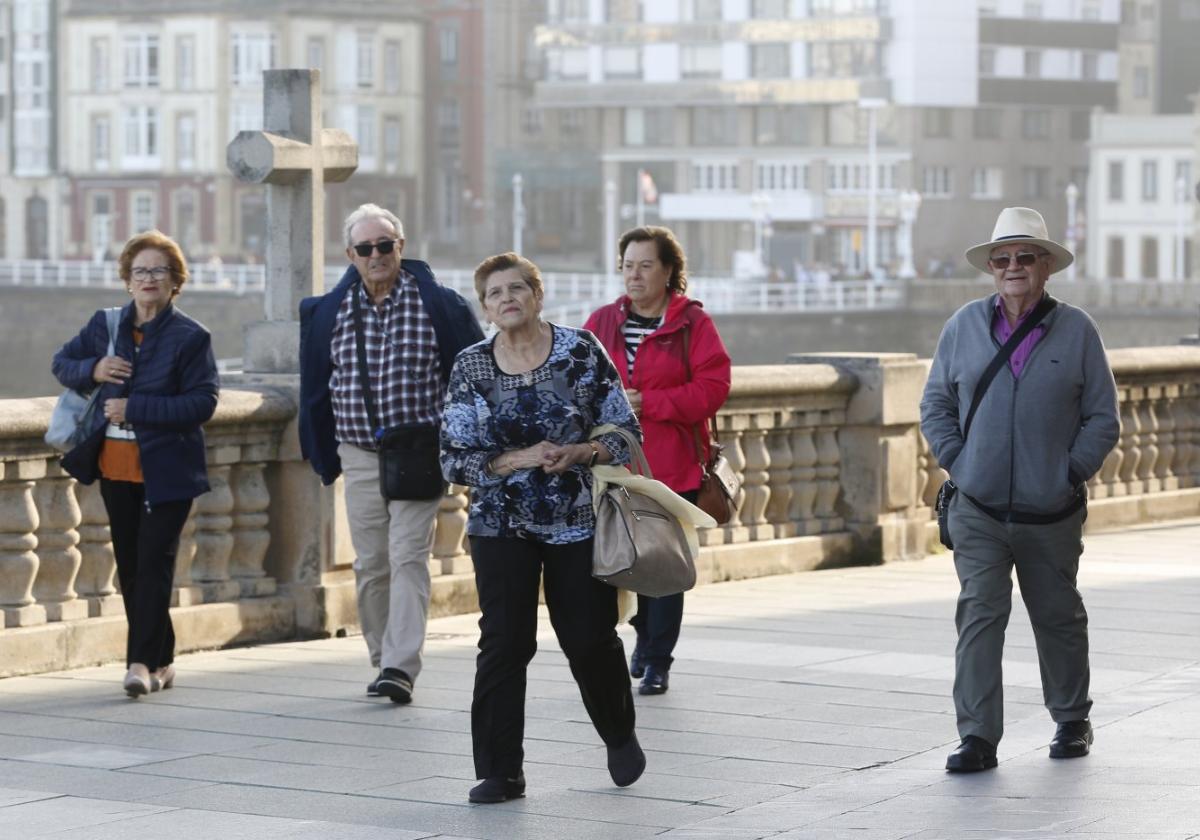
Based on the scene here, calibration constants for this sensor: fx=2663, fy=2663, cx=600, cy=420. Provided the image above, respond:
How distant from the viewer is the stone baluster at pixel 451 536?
11156 mm

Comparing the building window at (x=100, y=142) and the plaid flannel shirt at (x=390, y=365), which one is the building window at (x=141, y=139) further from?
the plaid flannel shirt at (x=390, y=365)

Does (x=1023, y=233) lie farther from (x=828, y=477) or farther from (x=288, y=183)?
(x=828, y=477)

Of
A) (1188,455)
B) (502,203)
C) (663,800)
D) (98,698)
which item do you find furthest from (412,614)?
(502,203)

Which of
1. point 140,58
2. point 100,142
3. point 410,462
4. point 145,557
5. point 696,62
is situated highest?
point 140,58

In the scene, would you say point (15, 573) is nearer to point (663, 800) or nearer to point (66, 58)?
point (663, 800)

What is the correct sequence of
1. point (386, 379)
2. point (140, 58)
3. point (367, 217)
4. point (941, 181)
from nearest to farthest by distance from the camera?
1. point (386, 379)
2. point (367, 217)
3. point (941, 181)
4. point (140, 58)

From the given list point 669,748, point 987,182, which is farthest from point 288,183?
point 987,182

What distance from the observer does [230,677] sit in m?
9.38

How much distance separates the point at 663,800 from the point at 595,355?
1.19 meters

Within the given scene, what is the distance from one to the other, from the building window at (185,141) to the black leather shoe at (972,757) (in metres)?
97.1

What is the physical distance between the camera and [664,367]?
884 cm

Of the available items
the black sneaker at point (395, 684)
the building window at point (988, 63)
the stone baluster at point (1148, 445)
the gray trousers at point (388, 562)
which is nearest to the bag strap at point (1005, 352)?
the gray trousers at point (388, 562)

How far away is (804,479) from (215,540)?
3.67 m

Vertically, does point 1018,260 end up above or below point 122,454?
above
